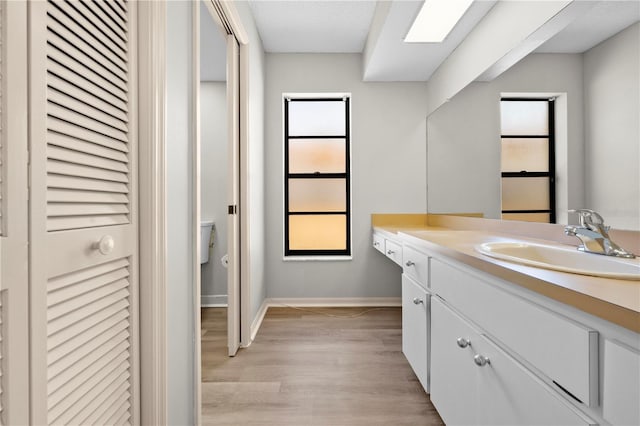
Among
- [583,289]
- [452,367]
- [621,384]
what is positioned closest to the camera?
[621,384]

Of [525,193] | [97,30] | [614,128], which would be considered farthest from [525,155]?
[97,30]

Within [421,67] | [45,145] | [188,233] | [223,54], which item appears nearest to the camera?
[45,145]

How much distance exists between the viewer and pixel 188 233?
52.0 inches

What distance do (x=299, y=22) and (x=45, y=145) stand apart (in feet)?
8.48

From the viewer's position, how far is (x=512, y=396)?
2.93ft

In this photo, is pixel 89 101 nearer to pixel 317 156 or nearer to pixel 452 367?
pixel 452 367

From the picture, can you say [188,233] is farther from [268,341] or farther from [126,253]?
[268,341]

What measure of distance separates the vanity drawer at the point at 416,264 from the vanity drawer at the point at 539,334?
1.32 ft

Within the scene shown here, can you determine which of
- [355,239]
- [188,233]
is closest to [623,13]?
[188,233]

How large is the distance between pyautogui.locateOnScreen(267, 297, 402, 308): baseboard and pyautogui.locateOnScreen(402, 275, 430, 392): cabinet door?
4.46 feet

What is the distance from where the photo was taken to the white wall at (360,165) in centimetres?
330

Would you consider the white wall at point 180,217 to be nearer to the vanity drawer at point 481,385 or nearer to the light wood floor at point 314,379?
the light wood floor at point 314,379

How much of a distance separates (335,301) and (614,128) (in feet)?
8.43

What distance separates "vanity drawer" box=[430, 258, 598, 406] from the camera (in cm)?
64
